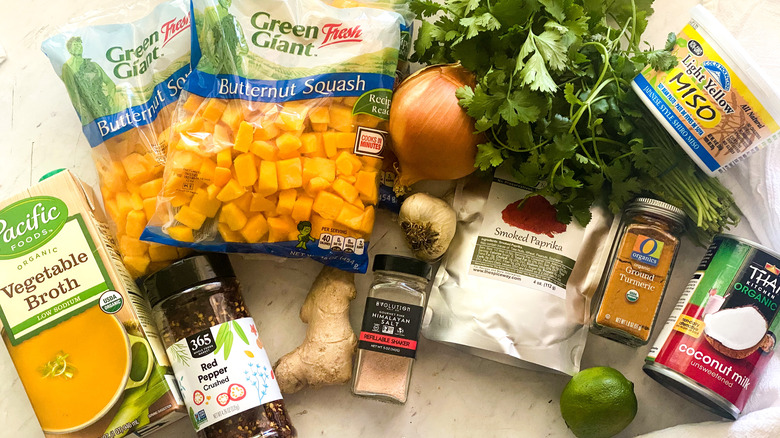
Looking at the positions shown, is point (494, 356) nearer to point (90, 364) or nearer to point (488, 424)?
point (488, 424)

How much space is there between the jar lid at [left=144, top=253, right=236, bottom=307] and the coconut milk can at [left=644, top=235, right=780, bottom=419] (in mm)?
841

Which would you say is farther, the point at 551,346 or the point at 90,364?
the point at 551,346

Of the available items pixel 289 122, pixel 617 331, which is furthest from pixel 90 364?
pixel 617 331

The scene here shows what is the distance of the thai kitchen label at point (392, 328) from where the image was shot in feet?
3.56

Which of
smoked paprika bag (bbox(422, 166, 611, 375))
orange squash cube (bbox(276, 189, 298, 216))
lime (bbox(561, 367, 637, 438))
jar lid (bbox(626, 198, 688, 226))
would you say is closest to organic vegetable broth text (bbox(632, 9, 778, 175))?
jar lid (bbox(626, 198, 688, 226))

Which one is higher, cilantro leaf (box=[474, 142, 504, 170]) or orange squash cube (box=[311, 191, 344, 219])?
cilantro leaf (box=[474, 142, 504, 170])

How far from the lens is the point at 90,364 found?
38.9 inches

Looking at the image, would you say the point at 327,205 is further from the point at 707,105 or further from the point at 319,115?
the point at 707,105

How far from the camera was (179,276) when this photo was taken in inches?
40.3

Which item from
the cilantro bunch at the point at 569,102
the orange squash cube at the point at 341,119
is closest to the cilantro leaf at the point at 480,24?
the cilantro bunch at the point at 569,102

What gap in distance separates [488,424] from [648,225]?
1.66 ft

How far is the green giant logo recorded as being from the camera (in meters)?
0.99

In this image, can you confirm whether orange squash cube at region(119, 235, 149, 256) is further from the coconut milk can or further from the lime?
the coconut milk can

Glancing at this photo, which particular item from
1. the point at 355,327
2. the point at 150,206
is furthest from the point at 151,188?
the point at 355,327
